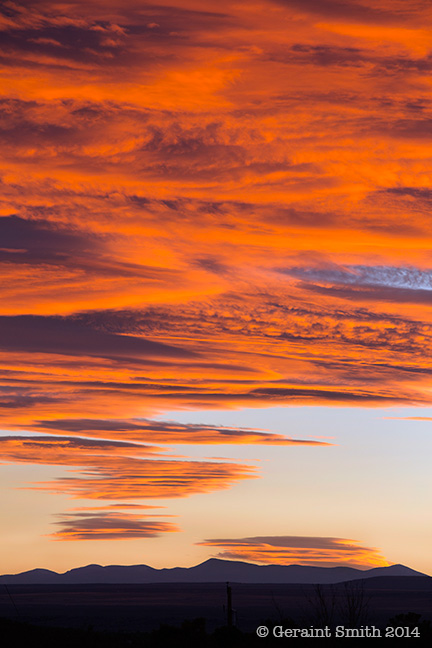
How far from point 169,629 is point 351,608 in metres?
18.4

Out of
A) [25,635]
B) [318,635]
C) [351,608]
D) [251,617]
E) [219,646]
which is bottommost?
[251,617]

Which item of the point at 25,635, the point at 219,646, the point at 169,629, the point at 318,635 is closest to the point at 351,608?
the point at 318,635

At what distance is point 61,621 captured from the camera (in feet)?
317

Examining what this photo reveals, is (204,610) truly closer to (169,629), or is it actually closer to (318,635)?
(169,629)

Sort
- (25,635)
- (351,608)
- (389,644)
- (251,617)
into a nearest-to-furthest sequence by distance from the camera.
Answer: (351,608), (389,644), (25,635), (251,617)

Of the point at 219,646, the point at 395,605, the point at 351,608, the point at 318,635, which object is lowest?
the point at 395,605

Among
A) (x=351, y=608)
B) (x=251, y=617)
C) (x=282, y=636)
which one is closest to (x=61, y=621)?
(x=251, y=617)

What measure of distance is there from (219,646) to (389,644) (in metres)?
8.75

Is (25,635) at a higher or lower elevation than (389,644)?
lower

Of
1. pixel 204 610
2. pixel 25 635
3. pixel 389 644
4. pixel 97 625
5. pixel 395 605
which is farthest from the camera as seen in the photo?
pixel 395 605

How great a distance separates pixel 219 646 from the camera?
42562 millimetres

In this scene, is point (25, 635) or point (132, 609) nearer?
point (25, 635)

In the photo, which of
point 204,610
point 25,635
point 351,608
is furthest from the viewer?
point 204,610

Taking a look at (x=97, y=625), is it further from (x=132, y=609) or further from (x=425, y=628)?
(x=425, y=628)
